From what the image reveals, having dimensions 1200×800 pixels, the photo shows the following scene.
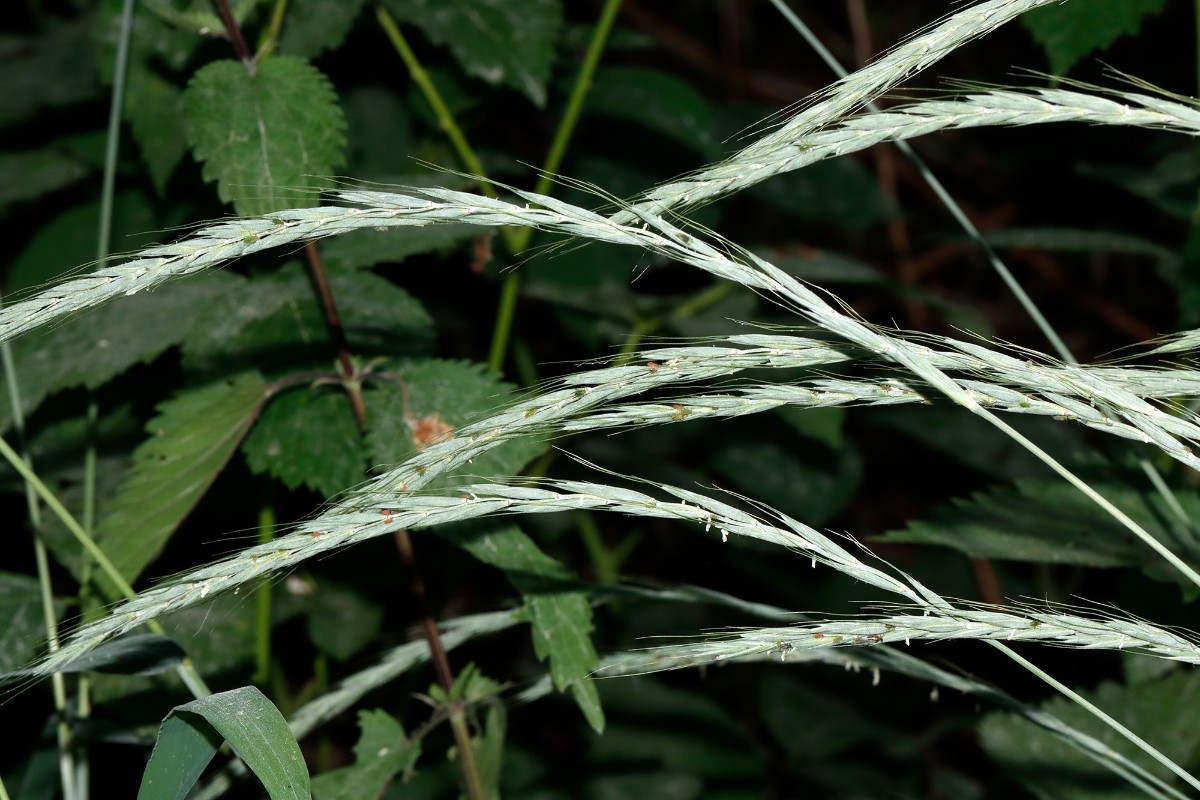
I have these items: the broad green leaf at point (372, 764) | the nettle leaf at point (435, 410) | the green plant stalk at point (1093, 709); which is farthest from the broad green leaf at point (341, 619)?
the green plant stalk at point (1093, 709)

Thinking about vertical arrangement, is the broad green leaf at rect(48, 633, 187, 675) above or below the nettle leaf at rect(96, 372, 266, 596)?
below

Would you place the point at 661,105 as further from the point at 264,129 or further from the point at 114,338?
the point at 114,338

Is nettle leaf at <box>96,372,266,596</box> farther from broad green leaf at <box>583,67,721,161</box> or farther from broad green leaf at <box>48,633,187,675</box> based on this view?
broad green leaf at <box>583,67,721,161</box>

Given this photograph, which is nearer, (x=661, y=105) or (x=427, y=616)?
(x=427, y=616)

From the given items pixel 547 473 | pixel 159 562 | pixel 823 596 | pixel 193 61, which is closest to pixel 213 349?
pixel 193 61

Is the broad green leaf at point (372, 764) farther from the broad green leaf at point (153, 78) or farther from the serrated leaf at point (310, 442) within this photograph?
the broad green leaf at point (153, 78)

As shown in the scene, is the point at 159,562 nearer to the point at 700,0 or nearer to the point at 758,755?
the point at 758,755

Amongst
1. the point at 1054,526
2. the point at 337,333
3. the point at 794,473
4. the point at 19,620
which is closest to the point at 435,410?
the point at 337,333

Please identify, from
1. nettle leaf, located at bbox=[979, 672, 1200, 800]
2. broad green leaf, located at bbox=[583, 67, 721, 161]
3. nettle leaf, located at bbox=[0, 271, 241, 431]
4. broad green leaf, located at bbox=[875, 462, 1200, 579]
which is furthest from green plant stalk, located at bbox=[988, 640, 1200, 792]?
broad green leaf, located at bbox=[583, 67, 721, 161]
